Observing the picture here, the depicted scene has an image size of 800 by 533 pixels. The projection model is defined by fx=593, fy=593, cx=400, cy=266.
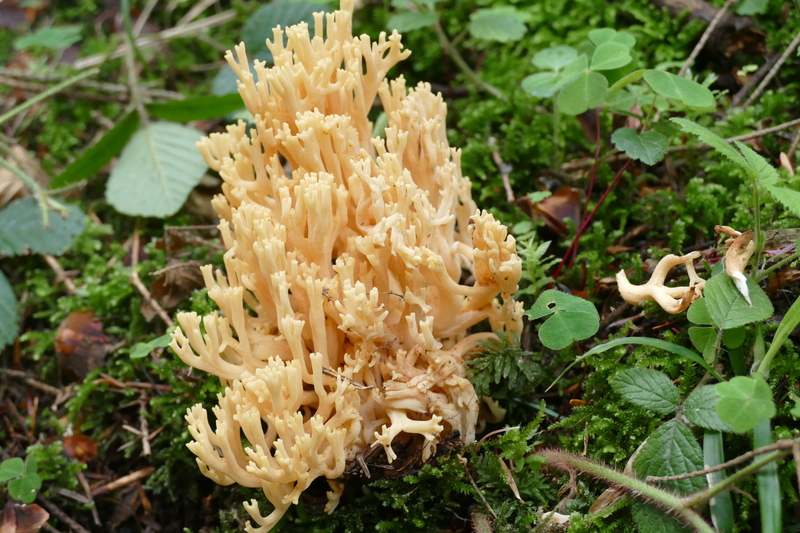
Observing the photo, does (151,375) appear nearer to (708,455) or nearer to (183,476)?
(183,476)

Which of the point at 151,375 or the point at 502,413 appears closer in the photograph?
the point at 502,413

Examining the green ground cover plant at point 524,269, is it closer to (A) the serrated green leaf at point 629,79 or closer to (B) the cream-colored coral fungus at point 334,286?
(A) the serrated green leaf at point 629,79

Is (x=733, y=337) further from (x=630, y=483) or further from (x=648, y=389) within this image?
(x=630, y=483)

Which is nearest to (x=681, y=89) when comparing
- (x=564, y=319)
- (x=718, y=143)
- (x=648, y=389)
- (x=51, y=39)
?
(x=718, y=143)

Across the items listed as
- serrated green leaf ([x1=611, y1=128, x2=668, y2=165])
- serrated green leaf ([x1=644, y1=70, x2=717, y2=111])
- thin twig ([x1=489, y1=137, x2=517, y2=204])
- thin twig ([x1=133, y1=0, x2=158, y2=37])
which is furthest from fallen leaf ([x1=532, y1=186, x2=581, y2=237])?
thin twig ([x1=133, y1=0, x2=158, y2=37])

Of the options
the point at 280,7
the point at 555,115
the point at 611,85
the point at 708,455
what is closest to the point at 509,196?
the point at 555,115

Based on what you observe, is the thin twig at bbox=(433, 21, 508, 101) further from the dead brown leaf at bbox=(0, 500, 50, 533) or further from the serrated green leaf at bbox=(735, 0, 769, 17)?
the dead brown leaf at bbox=(0, 500, 50, 533)

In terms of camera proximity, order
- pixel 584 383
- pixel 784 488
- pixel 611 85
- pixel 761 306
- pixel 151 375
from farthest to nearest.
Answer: pixel 151 375, pixel 611 85, pixel 584 383, pixel 761 306, pixel 784 488
